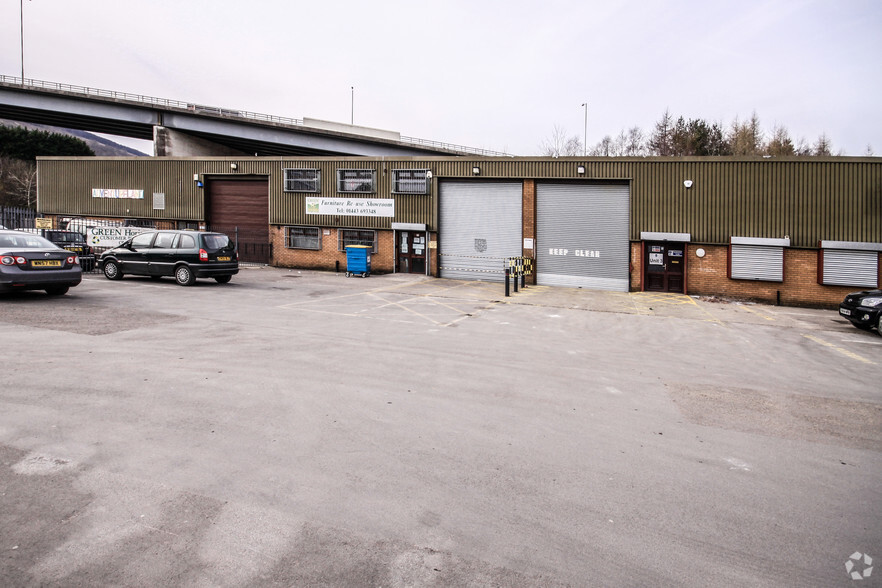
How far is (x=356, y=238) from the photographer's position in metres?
25.1

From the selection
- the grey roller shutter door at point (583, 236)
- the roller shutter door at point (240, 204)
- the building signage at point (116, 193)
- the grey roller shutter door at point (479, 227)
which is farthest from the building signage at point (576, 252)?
the building signage at point (116, 193)

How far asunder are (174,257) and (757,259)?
20.4 meters

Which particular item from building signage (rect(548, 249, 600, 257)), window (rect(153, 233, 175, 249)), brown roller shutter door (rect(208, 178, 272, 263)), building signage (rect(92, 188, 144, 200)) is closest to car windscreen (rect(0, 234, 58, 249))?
window (rect(153, 233, 175, 249))

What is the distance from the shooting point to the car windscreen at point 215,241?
1608 cm

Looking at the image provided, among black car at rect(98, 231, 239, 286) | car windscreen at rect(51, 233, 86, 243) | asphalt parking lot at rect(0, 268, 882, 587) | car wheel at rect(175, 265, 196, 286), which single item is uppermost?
car windscreen at rect(51, 233, 86, 243)

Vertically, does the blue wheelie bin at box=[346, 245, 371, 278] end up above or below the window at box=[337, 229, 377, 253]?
below

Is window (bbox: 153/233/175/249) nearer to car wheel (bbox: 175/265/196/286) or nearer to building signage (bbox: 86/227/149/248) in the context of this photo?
car wheel (bbox: 175/265/196/286)

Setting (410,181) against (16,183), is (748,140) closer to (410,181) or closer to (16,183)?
(410,181)

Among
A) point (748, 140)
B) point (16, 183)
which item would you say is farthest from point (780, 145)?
point (16, 183)

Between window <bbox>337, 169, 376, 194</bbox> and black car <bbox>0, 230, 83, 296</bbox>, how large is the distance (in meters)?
→ 14.4

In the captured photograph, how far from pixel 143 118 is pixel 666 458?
168 feet

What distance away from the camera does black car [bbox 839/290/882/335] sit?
12555 mm

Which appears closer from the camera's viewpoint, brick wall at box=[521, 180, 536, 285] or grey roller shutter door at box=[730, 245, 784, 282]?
grey roller shutter door at box=[730, 245, 784, 282]

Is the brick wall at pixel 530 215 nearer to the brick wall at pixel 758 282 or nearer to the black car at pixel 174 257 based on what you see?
the brick wall at pixel 758 282
